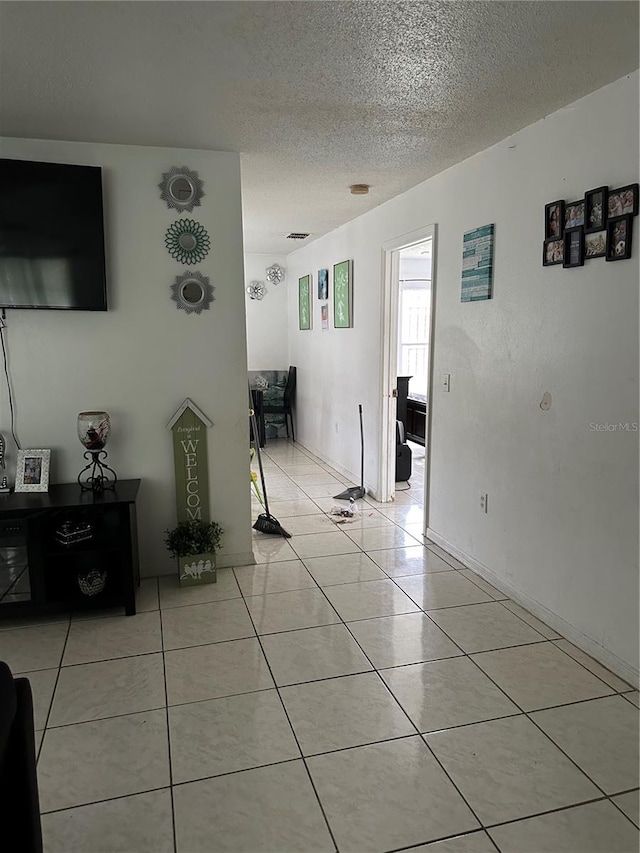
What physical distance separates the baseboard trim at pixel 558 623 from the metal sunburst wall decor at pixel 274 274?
4788 millimetres

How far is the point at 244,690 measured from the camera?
94.1 inches

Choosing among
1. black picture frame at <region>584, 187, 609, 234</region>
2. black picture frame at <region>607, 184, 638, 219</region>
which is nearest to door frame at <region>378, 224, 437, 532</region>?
black picture frame at <region>584, 187, 609, 234</region>

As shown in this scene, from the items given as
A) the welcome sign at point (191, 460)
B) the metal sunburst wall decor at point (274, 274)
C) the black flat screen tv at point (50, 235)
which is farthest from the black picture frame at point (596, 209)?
the metal sunburst wall decor at point (274, 274)

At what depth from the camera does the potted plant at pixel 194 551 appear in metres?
3.33

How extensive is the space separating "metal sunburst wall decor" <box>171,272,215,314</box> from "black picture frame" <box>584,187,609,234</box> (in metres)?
1.94

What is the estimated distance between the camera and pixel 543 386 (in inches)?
112

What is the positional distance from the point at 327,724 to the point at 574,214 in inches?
92.3

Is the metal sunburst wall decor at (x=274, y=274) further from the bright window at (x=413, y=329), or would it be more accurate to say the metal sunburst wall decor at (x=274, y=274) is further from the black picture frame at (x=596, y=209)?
the black picture frame at (x=596, y=209)

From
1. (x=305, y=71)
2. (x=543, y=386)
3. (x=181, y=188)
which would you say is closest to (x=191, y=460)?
(x=181, y=188)

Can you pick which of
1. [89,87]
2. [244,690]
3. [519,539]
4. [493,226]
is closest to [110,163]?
[89,87]

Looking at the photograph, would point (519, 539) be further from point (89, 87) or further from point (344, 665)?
point (89, 87)

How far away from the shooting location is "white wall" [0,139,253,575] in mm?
3152

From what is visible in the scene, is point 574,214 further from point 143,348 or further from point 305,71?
point 143,348

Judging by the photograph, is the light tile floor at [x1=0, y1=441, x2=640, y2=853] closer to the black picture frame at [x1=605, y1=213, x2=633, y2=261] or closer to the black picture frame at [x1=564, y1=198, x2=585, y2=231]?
the black picture frame at [x1=605, y1=213, x2=633, y2=261]
